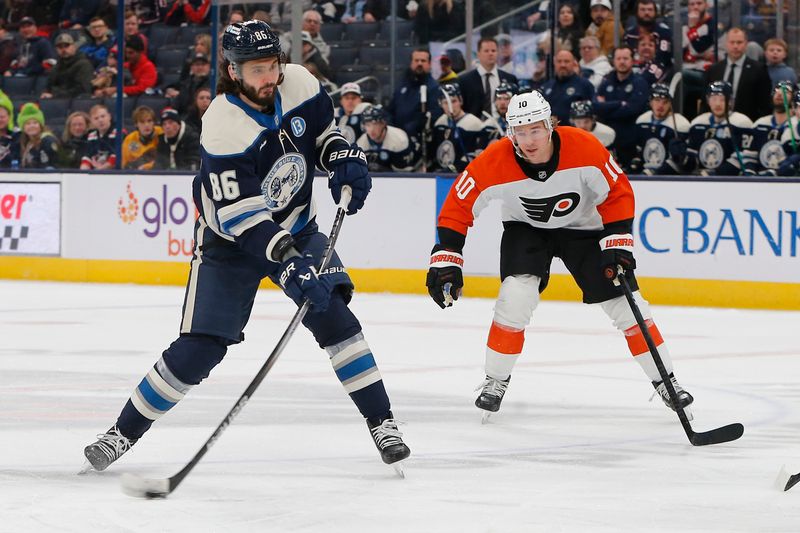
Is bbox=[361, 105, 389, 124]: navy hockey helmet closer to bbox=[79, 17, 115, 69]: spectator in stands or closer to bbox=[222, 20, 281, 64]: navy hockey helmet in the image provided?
bbox=[79, 17, 115, 69]: spectator in stands

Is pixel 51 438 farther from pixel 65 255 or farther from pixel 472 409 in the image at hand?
pixel 65 255

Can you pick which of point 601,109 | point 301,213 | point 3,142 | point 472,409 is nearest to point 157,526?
point 301,213

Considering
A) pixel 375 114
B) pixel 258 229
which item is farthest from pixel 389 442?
pixel 375 114

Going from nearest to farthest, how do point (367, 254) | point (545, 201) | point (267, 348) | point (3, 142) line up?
1. point (545, 201)
2. point (267, 348)
3. point (367, 254)
4. point (3, 142)

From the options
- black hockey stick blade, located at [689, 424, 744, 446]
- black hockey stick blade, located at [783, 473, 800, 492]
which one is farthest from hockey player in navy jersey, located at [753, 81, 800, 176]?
black hockey stick blade, located at [783, 473, 800, 492]

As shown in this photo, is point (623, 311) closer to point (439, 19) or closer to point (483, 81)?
point (483, 81)

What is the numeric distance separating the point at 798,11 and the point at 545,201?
5.12 metres

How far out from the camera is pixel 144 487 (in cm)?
348

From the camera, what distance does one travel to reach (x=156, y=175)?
11023 mm

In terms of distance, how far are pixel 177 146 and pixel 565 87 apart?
3.14 meters

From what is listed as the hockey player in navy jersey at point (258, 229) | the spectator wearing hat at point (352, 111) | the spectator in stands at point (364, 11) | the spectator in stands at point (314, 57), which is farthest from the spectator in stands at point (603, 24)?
the hockey player in navy jersey at point (258, 229)

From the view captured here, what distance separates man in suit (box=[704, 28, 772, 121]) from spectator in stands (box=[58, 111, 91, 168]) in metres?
5.01

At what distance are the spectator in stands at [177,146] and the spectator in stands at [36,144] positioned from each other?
3.18 ft

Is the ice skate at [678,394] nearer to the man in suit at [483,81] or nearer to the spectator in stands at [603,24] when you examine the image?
the man in suit at [483,81]
